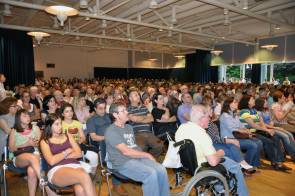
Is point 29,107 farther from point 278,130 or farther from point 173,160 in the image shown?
point 278,130

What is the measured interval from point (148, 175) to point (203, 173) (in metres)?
0.53

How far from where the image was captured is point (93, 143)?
3.39m

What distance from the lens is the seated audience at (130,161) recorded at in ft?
7.88

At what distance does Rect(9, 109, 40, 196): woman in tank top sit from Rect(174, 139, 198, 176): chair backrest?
4.91 feet

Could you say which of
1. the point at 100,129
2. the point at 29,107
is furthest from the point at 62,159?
the point at 29,107

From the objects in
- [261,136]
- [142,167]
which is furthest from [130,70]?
[142,167]

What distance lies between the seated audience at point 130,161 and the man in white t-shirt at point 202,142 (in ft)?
1.30

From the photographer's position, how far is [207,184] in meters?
2.32

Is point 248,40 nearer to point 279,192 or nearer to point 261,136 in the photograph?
point 261,136

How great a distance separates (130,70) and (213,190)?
1774 centimetres

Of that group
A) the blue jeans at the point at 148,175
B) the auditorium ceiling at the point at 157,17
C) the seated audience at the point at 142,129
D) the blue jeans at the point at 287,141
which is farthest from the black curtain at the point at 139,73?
the blue jeans at the point at 148,175

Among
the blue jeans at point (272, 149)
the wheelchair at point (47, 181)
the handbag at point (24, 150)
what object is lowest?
the blue jeans at point (272, 149)

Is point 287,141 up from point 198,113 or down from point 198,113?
down

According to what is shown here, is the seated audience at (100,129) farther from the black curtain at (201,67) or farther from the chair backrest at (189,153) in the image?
the black curtain at (201,67)
